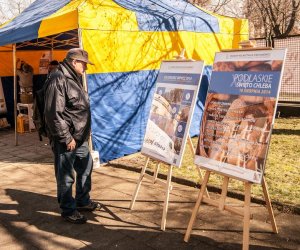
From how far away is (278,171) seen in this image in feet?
19.7

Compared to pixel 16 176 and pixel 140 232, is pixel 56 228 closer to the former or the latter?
pixel 140 232

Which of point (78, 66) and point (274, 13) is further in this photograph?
point (274, 13)

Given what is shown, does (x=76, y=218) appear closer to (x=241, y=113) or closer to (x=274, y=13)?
(x=241, y=113)

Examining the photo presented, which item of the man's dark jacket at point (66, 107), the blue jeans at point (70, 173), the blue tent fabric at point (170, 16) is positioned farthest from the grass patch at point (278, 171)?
the blue tent fabric at point (170, 16)

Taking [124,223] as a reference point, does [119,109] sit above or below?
above

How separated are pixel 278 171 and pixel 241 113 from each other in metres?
2.91

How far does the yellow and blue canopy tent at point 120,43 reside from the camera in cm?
660

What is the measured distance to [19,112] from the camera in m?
10.8

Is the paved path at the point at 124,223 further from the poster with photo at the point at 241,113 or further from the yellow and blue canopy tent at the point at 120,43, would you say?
the yellow and blue canopy tent at the point at 120,43

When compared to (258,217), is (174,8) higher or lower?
higher

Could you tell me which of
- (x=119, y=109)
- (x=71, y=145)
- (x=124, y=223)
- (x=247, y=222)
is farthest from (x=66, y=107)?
(x=119, y=109)

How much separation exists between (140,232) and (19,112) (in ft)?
25.8

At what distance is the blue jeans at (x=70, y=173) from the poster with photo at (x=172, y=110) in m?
0.80

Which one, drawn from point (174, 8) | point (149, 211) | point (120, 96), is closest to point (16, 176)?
point (120, 96)
